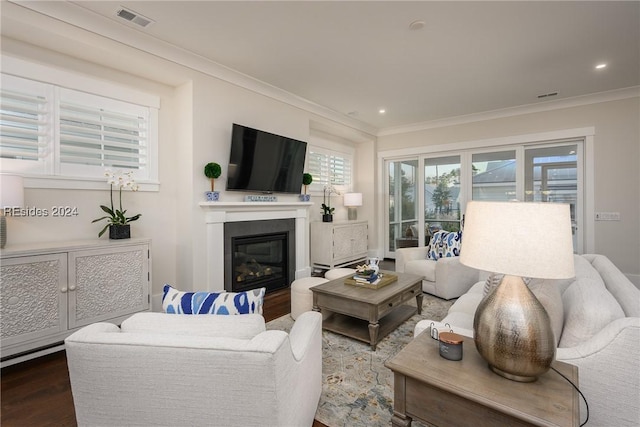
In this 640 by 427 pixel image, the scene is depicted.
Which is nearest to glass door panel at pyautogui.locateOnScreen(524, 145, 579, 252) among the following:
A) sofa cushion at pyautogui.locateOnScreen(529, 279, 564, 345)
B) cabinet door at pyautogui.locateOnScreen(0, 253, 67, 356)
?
sofa cushion at pyautogui.locateOnScreen(529, 279, 564, 345)

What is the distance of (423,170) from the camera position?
591 cm

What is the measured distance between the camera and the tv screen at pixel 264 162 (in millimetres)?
3682

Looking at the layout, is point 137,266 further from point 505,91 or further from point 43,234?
point 505,91

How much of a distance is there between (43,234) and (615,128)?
6897 mm

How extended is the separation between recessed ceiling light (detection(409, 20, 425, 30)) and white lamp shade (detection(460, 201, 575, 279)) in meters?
2.22

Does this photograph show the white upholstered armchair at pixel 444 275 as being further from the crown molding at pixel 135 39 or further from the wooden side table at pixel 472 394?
the crown molding at pixel 135 39

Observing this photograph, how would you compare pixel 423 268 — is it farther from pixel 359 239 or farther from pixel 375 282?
pixel 359 239

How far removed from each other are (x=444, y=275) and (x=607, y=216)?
2.73 metres

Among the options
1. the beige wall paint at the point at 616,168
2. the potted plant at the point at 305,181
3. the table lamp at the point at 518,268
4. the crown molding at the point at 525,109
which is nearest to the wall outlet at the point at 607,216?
the beige wall paint at the point at 616,168

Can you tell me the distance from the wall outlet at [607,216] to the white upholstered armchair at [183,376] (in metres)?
A: 5.20

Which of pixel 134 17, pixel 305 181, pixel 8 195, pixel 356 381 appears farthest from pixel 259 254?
pixel 134 17

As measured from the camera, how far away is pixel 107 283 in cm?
260

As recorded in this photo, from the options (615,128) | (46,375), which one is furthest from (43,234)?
(615,128)

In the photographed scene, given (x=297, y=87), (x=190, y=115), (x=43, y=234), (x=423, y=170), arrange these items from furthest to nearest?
(x=423, y=170) < (x=297, y=87) < (x=190, y=115) < (x=43, y=234)
